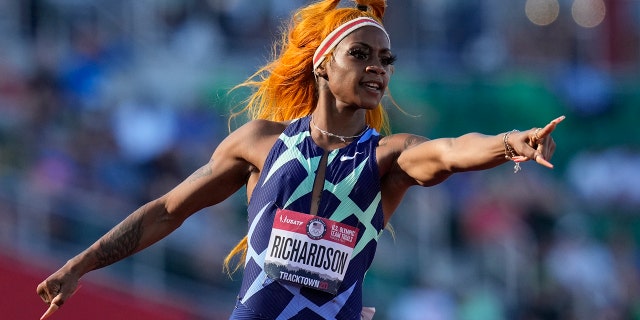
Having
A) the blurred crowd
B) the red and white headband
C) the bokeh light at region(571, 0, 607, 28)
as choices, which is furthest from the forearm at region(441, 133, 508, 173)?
the bokeh light at region(571, 0, 607, 28)

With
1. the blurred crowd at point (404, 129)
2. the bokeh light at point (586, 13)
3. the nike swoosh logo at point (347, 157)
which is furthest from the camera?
the bokeh light at point (586, 13)

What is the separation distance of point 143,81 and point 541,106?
421 centimetres

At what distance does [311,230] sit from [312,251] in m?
0.09

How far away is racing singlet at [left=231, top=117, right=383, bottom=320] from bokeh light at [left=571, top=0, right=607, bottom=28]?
26.2 feet

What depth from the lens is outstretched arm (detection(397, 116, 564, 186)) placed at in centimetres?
417

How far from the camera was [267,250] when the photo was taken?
199 inches

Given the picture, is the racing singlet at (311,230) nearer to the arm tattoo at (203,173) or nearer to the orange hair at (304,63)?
the arm tattoo at (203,173)

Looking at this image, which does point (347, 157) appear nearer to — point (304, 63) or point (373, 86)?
point (373, 86)

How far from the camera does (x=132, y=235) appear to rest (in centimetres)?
554

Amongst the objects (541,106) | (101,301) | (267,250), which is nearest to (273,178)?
(267,250)

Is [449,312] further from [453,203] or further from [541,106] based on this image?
[541,106]

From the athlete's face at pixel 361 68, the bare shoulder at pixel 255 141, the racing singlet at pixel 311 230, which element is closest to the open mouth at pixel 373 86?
the athlete's face at pixel 361 68

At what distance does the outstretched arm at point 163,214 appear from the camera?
5.39 meters

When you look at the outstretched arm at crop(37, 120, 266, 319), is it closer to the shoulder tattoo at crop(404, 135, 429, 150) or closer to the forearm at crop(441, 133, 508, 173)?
the shoulder tattoo at crop(404, 135, 429, 150)
